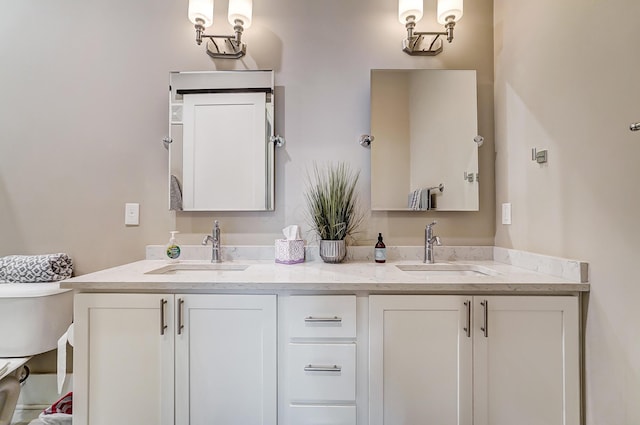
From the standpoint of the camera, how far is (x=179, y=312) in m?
1.04

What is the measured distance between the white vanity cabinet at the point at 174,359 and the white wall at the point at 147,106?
573 mm

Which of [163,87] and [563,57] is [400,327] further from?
[163,87]

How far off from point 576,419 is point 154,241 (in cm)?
200

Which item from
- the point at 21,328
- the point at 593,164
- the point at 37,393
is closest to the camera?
the point at 593,164

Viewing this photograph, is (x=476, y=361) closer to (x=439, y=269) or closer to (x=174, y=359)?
(x=439, y=269)

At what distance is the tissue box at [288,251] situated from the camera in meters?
1.43

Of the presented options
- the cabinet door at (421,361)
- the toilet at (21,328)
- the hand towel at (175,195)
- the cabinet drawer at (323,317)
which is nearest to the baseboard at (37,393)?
the toilet at (21,328)

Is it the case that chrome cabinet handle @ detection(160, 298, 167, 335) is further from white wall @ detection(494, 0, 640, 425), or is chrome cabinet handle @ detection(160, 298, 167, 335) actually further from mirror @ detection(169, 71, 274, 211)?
white wall @ detection(494, 0, 640, 425)

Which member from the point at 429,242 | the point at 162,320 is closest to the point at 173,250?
the point at 162,320

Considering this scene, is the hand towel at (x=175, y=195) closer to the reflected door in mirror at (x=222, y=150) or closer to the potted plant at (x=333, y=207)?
the reflected door in mirror at (x=222, y=150)

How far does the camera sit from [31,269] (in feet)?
4.72

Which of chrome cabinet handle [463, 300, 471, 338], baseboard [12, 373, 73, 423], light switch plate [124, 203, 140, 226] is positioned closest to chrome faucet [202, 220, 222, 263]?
light switch plate [124, 203, 140, 226]

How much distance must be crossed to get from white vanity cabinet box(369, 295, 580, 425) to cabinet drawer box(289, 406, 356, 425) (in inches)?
3.1

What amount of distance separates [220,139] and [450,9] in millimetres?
1380
